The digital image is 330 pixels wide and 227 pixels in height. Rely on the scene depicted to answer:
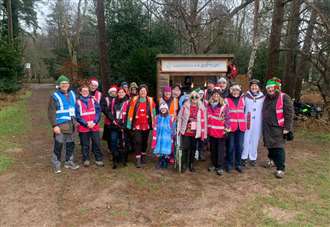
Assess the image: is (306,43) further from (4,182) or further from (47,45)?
(47,45)

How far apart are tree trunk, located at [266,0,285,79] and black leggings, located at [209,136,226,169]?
617 cm

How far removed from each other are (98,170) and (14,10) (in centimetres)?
2759

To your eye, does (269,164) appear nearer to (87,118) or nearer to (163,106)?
(163,106)

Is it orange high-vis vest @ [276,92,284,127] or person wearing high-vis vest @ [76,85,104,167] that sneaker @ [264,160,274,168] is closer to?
orange high-vis vest @ [276,92,284,127]

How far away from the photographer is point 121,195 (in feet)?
17.4

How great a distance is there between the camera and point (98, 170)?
6.51 m

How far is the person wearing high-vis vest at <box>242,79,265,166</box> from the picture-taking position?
21.5 ft

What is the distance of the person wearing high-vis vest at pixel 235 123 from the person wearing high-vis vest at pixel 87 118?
2580 mm

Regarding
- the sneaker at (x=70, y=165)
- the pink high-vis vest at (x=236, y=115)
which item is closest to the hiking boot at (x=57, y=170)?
the sneaker at (x=70, y=165)

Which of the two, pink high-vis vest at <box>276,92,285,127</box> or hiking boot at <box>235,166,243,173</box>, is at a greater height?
pink high-vis vest at <box>276,92,285,127</box>

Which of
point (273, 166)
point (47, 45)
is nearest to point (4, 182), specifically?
point (273, 166)

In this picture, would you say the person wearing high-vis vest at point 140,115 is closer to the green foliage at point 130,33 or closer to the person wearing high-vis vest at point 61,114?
the person wearing high-vis vest at point 61,114

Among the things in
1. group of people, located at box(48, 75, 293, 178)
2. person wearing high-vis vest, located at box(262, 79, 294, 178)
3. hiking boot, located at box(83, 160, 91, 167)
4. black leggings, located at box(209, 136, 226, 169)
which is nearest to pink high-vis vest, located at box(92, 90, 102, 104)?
group of people, located at box(48, 75, 293, 178)

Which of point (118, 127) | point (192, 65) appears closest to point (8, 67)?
point (192, 65)
